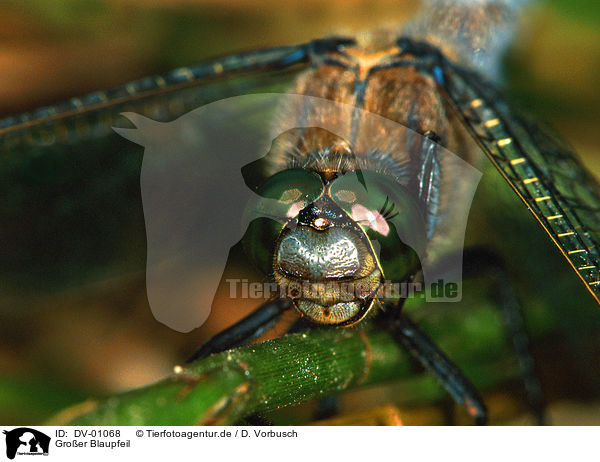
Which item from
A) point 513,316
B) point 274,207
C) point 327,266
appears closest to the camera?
point 327,266

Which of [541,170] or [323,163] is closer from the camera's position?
[323,163]

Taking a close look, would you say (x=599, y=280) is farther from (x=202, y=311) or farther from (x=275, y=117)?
(x=202, y=311)

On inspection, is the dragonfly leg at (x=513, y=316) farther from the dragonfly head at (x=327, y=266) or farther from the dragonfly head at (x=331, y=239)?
the dragonfly head at (x=327, y=266)
